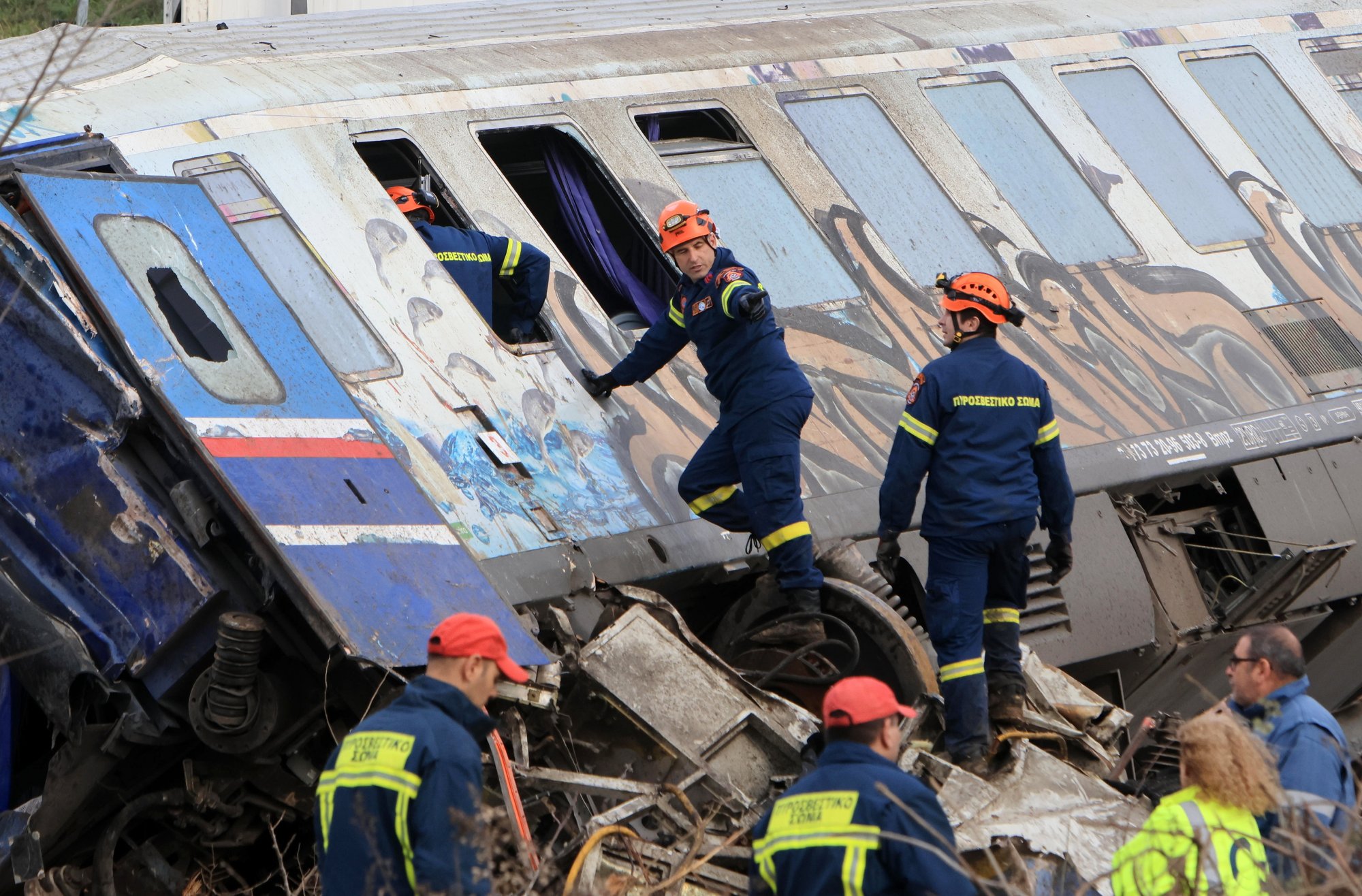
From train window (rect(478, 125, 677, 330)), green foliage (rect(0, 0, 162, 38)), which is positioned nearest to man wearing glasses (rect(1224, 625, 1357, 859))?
train window (rect(478, 125, 677, 330))

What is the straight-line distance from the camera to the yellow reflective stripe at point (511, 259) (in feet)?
26.0

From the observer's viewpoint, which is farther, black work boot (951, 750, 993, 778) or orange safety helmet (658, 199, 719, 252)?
orange safety helmet (658, 199, 719, 252)

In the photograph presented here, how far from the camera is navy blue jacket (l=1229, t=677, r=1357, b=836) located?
5.12 metres

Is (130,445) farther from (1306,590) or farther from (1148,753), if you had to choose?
(1306,590)

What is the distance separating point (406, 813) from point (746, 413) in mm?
3166

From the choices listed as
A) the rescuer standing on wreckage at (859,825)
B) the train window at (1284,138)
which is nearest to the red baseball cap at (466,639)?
the rescuer standing on wreckage at (859,825)

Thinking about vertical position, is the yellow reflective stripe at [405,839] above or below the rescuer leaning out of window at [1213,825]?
above

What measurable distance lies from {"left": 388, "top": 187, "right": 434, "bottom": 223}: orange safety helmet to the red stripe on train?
5.59ft

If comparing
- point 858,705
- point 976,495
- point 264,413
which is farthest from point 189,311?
point 858,705

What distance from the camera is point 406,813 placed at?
4.32 meters

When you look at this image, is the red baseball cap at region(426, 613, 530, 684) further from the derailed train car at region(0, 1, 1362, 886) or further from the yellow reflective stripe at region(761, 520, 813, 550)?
the yellow reflective stripe at region(761, 520, 813, 550)

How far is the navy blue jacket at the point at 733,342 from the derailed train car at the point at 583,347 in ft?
1.80

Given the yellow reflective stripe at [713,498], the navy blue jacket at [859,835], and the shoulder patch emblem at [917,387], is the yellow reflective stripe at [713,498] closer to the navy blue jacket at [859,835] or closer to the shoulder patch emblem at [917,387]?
the shoulder patch emblem at [917,387]

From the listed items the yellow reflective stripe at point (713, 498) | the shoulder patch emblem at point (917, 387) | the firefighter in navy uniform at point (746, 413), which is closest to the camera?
the shoulder patch emblem at point (917, 387)
